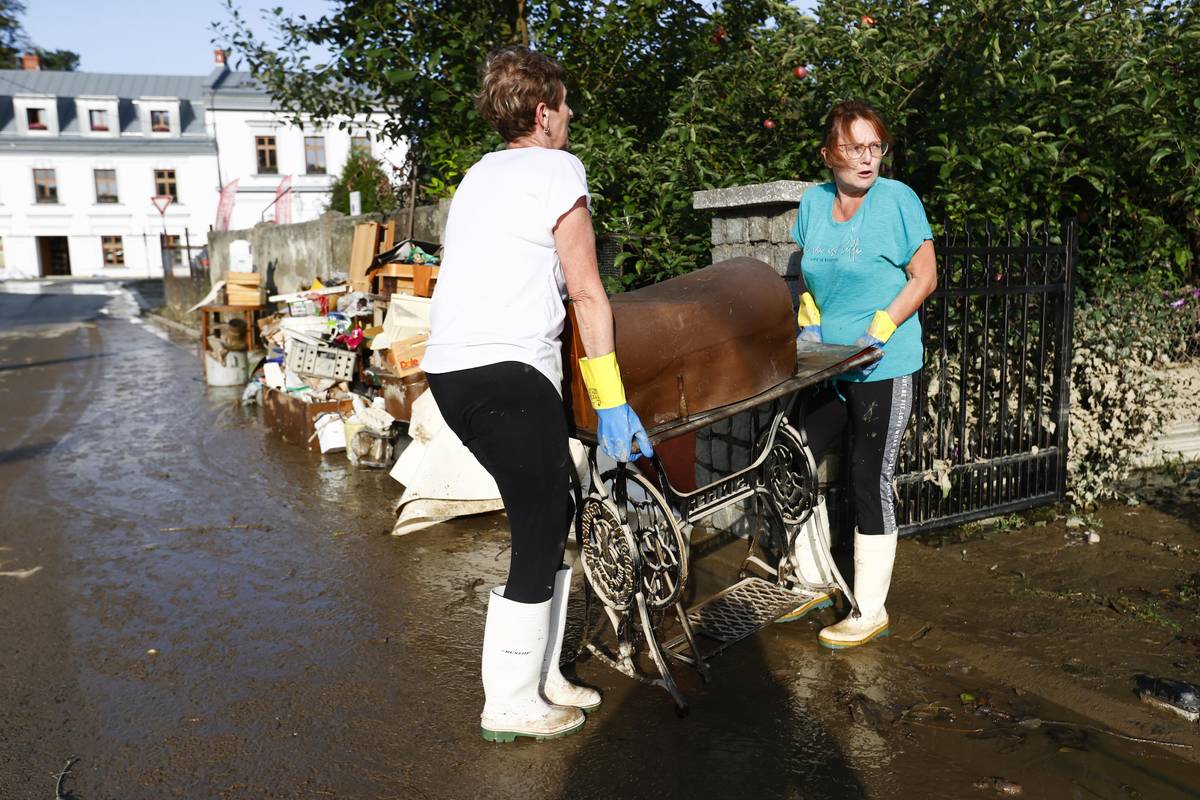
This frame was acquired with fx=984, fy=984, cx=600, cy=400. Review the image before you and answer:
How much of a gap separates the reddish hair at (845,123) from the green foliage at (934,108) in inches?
44.1

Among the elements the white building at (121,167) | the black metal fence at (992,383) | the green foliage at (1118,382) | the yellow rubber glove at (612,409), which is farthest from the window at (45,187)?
the yellow rubber glove at (612,409)

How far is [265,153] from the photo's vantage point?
46.4 m

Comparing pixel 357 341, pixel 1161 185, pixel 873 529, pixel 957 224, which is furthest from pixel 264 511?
pixel 1161 185

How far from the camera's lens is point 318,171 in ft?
150

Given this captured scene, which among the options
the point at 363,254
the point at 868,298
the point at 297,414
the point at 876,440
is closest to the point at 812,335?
the point at 868,298

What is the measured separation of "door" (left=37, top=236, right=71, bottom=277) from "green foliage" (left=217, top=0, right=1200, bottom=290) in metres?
48.1

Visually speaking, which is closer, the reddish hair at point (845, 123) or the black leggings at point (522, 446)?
the black leggings at point (522, 446)

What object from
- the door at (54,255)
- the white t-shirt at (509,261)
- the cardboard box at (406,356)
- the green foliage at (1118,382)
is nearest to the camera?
the white t-shirt at (509,261)

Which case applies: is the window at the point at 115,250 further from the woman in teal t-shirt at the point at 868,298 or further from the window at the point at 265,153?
the woman in teal t-shirt at the point at 868,298

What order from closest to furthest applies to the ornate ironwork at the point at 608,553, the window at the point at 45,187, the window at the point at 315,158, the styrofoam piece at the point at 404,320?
the ornate ironwork at the point at 608,553 < the styrofoam piece at the point at 404,320 < the window at the point at 315,158 < the window at the point at 45,187

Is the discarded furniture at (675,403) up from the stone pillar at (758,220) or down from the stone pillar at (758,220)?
down

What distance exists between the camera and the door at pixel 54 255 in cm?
4803

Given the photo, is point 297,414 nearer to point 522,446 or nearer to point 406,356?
point 406,356

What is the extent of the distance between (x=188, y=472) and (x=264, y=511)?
4.73ft
